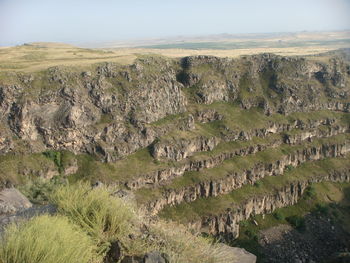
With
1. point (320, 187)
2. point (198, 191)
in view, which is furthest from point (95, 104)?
point (320, 187)

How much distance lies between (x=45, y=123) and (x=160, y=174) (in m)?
34.4

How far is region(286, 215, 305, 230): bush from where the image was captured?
84175 millimetres

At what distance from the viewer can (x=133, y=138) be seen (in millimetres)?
93875

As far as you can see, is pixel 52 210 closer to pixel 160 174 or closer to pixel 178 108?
pixel 160 174

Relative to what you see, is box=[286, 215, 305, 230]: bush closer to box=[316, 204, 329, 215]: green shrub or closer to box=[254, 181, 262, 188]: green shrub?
box=[316, 204, 329, 215]: green shrub

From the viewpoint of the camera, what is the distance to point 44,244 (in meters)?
9.76

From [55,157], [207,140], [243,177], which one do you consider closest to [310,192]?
[243,177]

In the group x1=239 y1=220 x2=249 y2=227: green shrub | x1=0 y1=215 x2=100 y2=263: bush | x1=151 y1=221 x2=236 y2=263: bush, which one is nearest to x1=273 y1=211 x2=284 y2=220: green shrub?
x1=239 y1=220 x2=249 y2=227: green shrub

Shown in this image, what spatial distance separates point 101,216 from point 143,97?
9023 cm

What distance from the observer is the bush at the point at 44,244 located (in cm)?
949

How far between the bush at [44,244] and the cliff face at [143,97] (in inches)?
3015

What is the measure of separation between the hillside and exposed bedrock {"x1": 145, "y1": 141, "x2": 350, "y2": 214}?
0.33 metres

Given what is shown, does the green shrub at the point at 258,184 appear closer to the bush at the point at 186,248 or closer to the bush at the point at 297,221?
the bush at the point at 297,221

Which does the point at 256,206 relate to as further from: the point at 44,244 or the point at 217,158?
the point at 44,244
